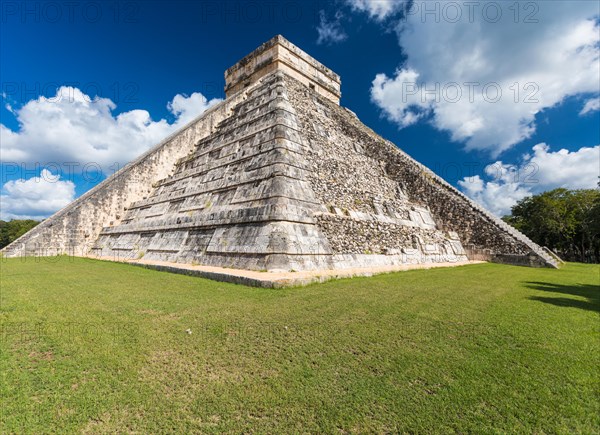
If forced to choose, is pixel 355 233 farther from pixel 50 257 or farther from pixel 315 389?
pixel 50 257

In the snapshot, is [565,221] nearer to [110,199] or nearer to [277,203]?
[277,203]

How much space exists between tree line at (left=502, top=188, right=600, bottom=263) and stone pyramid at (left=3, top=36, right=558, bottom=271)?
1939cm

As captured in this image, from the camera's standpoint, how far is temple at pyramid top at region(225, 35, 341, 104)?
17516 mm

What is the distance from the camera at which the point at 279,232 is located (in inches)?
297

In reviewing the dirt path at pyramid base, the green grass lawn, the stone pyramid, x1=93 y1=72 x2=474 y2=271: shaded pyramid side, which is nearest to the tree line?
the stone pyramid

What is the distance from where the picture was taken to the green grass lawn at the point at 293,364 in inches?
84.7

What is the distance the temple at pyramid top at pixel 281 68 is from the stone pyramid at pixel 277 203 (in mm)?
92

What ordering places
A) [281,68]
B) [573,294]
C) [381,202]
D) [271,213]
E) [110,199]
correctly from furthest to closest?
[281,68]
[110,199]
[381,202]
[271,213]
[573,294]

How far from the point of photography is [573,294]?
6527 mm

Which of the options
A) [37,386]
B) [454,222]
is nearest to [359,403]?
[37,386]

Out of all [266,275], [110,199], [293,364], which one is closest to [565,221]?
[266,275]

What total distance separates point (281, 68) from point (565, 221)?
1203 inches

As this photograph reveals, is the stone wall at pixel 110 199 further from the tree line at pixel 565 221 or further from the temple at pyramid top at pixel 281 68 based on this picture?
the tree line at pixel 565 221

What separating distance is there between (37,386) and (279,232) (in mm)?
5457
